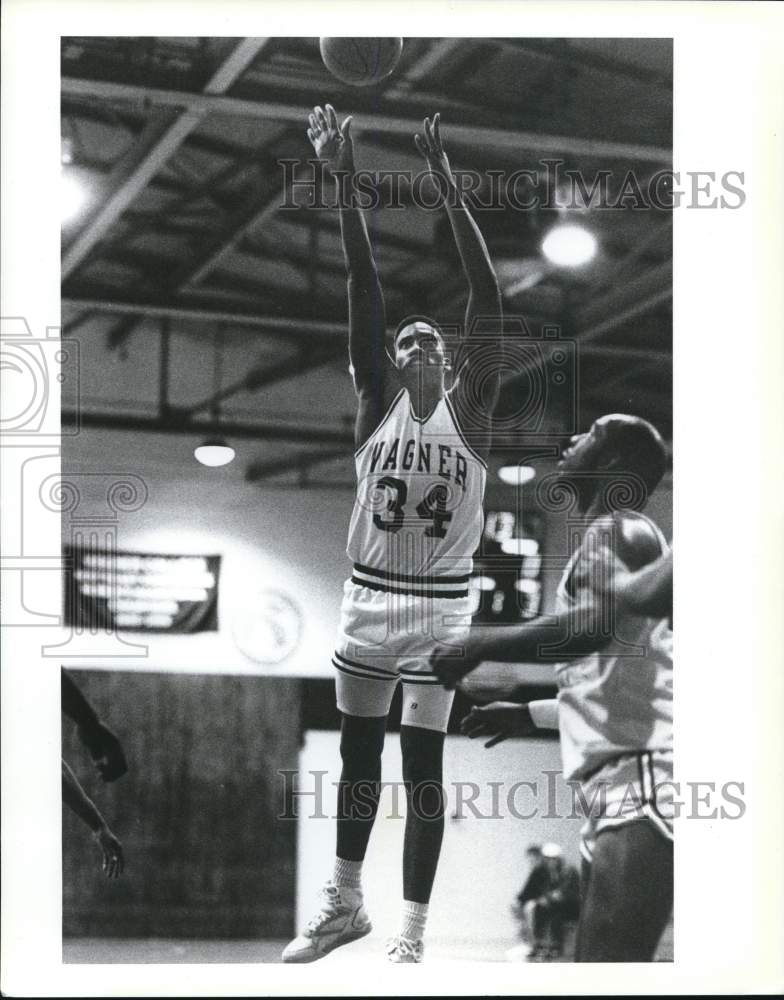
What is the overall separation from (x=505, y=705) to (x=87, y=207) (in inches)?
63.4

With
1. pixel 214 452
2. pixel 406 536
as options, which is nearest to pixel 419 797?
pixel 406 536

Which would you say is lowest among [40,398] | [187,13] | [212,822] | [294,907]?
[294,907]

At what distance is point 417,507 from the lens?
2756 millimetres

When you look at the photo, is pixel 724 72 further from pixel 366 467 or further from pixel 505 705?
pixel 505 705

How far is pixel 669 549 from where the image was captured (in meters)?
2.78

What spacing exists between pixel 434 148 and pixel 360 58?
0.28m

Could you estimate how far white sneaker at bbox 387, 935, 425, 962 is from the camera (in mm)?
2748

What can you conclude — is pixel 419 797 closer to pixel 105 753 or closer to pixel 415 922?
pixel 415 922

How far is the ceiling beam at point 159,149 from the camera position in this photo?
274 cm

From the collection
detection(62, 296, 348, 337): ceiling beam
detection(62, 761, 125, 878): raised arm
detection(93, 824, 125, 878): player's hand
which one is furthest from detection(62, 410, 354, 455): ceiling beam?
detection(93, 824, 125, 878): player's hand

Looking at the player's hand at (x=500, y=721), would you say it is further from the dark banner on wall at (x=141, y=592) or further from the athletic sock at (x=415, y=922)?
the dark banner on wall at (x=141, y=592)

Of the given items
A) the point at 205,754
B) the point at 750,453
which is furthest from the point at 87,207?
the point at 750,453

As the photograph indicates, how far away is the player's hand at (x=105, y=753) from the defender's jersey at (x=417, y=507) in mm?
A: 731

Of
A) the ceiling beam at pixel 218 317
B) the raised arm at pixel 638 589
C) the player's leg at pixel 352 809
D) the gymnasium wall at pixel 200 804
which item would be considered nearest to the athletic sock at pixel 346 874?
the player's leg at pixel 352 809
